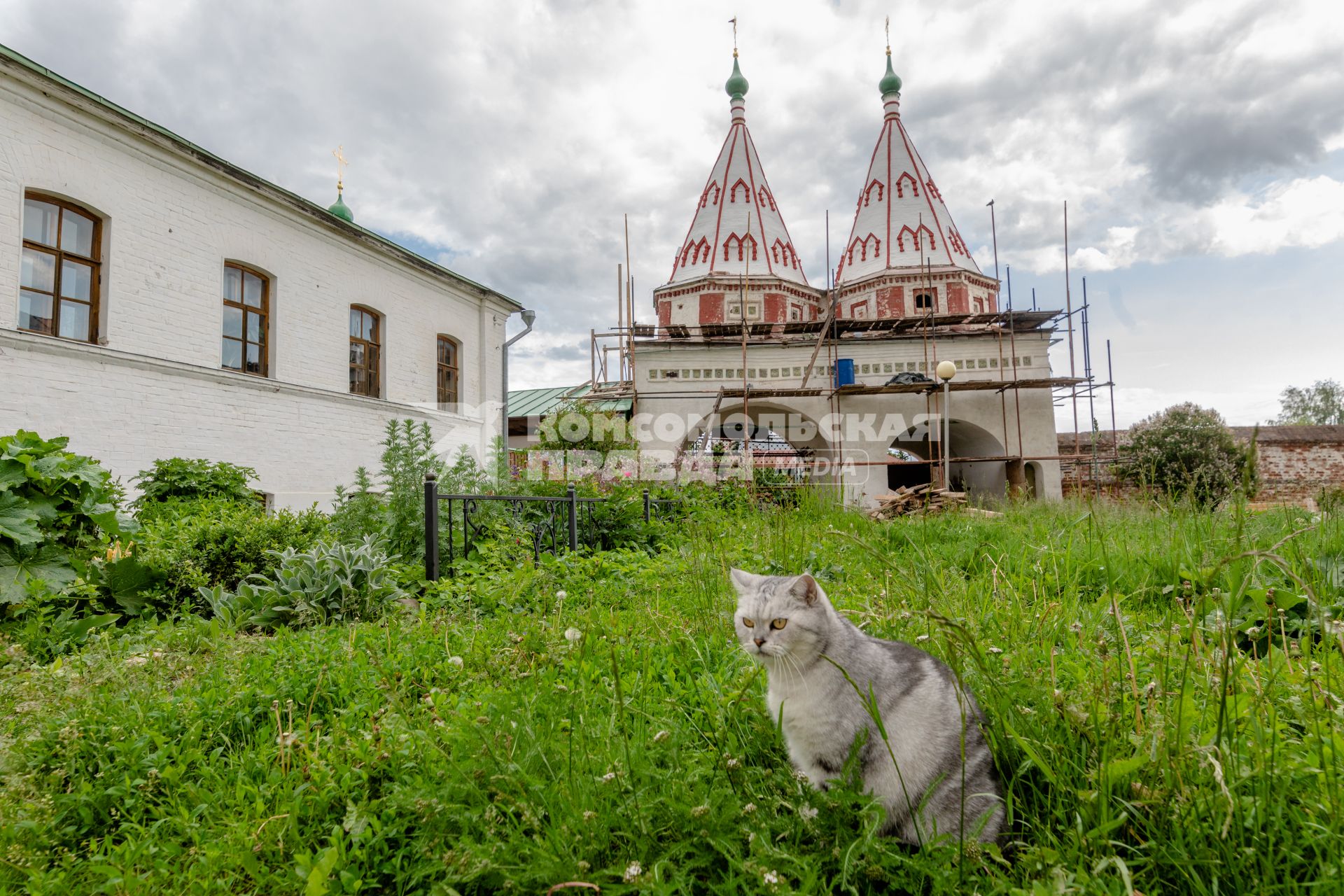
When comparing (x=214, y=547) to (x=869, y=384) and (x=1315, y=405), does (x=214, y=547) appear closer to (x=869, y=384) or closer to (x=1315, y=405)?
(x=869, y=384)

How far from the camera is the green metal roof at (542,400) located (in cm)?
1811

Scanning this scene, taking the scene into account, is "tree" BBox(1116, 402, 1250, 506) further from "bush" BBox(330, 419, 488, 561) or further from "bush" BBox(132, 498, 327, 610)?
"bush" BBox(132, 498, 327, 610)

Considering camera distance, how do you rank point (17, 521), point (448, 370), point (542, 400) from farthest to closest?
point (542, 400) < point (448, 370) < point (17, 521)

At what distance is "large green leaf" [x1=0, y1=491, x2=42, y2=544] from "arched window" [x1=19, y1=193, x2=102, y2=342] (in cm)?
662

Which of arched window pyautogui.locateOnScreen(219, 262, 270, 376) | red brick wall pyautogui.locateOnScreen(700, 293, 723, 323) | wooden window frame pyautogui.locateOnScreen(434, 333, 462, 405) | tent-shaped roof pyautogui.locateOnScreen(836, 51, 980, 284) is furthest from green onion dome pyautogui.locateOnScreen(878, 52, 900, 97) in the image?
arched window pyautogui.locateOnScreen(219, 262, 270, 376)

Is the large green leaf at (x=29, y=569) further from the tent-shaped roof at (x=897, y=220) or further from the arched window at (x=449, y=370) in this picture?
the tent-shaped roof at (x=897, y=220)

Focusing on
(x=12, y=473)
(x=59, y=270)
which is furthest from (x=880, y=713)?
(x=59, y=270)

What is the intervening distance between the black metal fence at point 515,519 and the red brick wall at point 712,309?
1235 centimetres

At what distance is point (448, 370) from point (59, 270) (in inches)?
297

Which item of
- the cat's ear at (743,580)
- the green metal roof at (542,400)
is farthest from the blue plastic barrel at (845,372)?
the cat's ear at (743,580)

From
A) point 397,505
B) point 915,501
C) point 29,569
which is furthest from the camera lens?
point 915,501

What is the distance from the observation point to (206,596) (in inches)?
165

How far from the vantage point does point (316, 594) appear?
4.12m

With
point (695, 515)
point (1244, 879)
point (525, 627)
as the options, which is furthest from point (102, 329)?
point (1244, 879)
